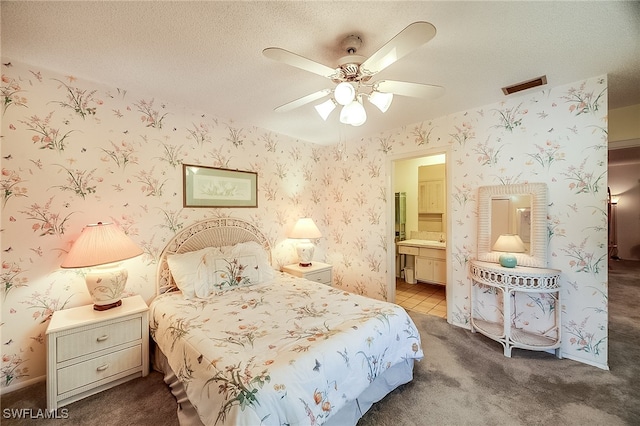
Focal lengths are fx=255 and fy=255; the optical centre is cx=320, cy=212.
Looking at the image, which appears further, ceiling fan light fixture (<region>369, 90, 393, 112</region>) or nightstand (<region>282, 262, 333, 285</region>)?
nightstand (<region>282, 262, 333, 285</region>)

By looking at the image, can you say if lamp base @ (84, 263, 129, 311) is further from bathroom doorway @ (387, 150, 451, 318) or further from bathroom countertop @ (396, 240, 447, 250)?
bathroom countertop @ (396, 240, 447, 250)

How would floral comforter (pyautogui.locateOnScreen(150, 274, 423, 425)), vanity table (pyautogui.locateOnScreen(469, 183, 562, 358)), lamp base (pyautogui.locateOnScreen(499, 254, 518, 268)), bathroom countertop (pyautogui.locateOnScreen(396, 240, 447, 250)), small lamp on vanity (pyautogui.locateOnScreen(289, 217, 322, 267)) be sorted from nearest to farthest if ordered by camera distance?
floral comforter (pyautogui.locateOnScreen(150, 274, 423, 425)) < vanity table (pyautogui.locateOnScreen(469, 183, 562, 358)) < lamp base (pyautogui.locateOnScreen(499, 254, 518, 268)) < small lamp on vanity (pyautogui.locateOnScreen(289, 217, 322, 267)) < bathroom countertop (pyautogui.locateOnScreen(396, 240, 447, 250))

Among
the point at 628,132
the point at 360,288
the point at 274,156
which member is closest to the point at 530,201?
the point at 628,132

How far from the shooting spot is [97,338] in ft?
Answer: 6.01

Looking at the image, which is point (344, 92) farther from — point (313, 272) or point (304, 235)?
point (313, 272)

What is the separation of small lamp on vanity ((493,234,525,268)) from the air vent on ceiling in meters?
1.34

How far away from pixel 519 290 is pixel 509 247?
447 mm

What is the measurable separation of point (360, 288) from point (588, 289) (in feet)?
7.82

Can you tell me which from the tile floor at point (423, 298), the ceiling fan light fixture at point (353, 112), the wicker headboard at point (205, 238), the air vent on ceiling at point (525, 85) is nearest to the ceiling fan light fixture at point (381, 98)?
the ceiling fan light fixture at point (353, 112)

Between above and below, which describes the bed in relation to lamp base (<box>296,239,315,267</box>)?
below

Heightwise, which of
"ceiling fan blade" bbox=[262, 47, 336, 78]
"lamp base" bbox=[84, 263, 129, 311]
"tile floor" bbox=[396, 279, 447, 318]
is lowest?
"tile floor" bbox=[396, 279, 447, 318]

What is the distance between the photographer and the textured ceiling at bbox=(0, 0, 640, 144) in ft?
4.54

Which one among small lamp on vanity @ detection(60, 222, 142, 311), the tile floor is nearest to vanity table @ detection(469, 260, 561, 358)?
the tile floor

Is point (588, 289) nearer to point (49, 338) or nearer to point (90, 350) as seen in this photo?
point (90, 350)
